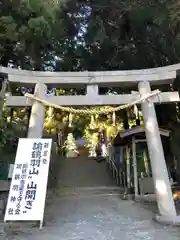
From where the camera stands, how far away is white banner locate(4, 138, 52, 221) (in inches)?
198

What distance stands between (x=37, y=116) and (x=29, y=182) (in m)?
1.50

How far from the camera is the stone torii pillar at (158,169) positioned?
5.54 m

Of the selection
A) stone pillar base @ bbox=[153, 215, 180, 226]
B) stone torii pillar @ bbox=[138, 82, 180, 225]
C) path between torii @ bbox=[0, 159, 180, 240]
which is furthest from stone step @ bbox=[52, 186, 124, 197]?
stone pillar base @ bbox=[153, 215, 180, 226]

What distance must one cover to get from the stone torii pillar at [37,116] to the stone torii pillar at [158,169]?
2.18 m

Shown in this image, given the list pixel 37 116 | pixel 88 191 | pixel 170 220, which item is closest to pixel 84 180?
pixel 88 191

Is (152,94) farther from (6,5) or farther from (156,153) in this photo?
(6,5)

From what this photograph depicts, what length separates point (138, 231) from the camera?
502cm

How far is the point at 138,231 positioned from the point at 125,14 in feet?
19.4

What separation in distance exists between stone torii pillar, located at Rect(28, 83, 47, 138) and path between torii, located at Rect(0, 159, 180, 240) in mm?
1786

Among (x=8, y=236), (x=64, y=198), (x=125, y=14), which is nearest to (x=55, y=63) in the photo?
(x=125, y=14)

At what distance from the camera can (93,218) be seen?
6.09 metres

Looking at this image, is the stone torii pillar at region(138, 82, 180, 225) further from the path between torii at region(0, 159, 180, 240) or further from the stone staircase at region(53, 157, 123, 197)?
the stone staircase at region(53, 157, 123, 197)

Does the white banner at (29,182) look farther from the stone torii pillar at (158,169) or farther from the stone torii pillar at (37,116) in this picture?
the stone torii pillar at (158,169)

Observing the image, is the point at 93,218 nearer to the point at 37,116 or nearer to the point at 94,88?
the point at 37,116
